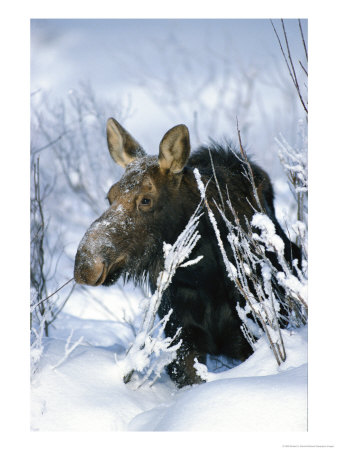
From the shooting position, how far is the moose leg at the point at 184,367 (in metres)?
4.04

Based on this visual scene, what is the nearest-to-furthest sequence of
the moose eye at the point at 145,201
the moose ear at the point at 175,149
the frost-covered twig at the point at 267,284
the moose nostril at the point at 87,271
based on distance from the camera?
the frost-covered twig at the point at 267,284, the moose nostril at the point at 87,271, the moose ear at the point at 175,149, the moose eye at the point at 145,201

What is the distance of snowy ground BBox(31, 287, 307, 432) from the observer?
2.82 metres

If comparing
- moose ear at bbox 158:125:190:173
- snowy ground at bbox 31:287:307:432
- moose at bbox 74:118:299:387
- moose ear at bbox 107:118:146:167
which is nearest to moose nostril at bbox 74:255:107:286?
moose at bbox 74:118:299:387

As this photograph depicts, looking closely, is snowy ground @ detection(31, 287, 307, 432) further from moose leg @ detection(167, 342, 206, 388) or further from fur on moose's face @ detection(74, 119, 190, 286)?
fur on moose's face @ detection(74, 119, 190, 286)

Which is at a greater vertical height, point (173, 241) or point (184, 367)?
point (173, 241)

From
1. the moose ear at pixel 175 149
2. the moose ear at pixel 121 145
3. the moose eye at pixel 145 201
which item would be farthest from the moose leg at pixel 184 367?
the moose ear at pixel 121 145

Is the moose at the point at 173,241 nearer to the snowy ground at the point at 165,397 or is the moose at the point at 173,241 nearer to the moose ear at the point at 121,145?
the moose ear at the point at 121,145

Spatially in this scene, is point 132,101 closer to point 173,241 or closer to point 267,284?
point 173,241

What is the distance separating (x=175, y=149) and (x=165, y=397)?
174 centimetres

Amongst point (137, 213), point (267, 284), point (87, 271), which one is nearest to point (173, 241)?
point (137, 213)

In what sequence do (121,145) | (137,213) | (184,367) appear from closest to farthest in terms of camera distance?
(137,213) < (184,367) < (121,145)

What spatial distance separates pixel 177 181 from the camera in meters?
4.12

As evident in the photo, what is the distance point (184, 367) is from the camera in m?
4.09

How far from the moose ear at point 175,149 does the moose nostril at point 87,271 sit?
0.94 meters
